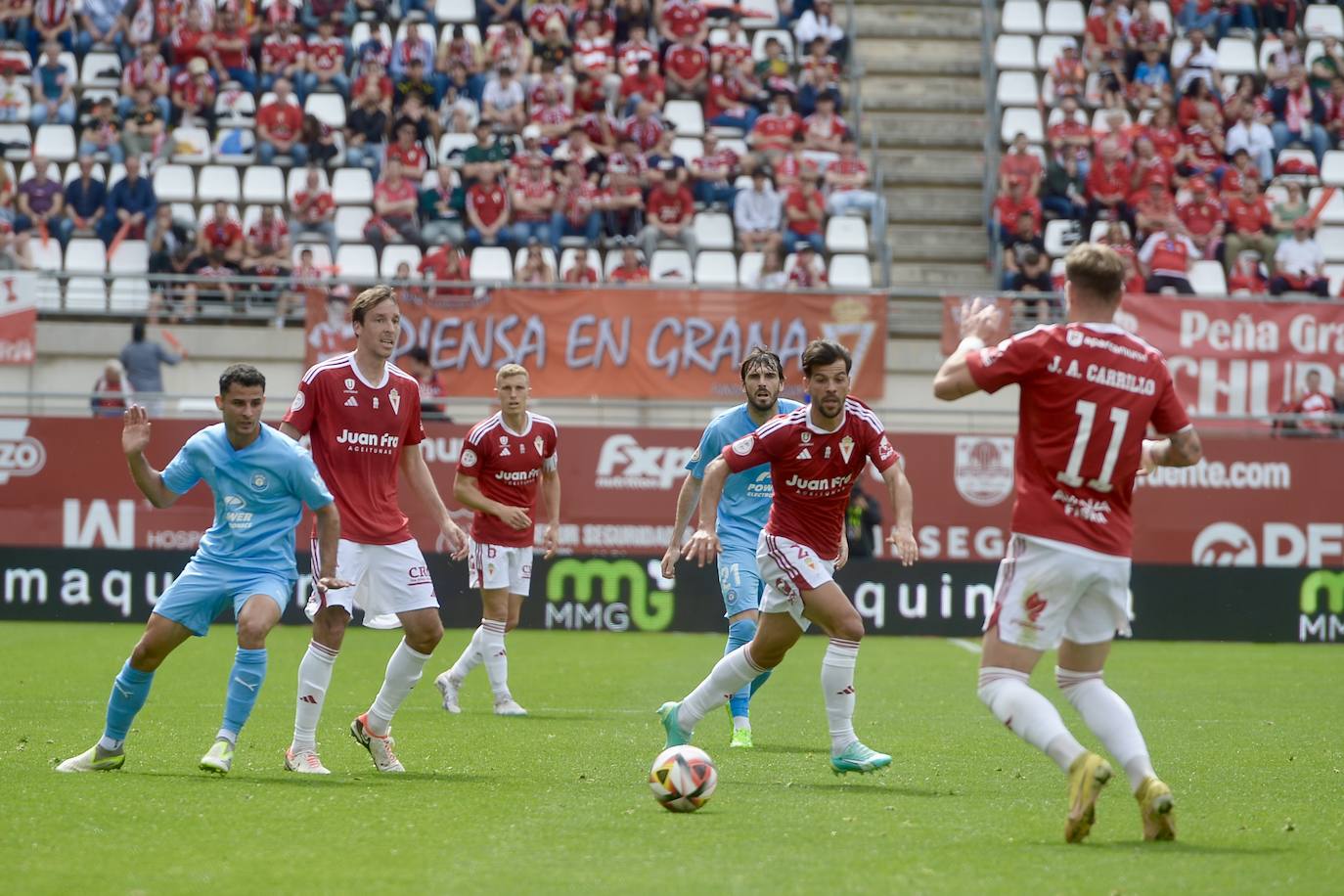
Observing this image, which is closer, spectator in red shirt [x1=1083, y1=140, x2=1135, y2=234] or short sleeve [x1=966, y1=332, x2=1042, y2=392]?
short sleeve [x1=966, y1=332, x2=1042, y2=392]

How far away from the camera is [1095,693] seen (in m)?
6.88

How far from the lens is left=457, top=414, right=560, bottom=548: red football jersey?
13039 mm

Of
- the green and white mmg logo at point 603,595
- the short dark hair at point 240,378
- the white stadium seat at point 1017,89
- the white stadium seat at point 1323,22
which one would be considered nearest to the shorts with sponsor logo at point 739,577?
the short dark hair at point 240,378

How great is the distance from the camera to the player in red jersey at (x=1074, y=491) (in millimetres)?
6723

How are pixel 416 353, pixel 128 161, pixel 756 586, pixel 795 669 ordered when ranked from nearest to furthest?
pixel 756 586, pixel 795 669, pixel 416 353, pixel 128 161

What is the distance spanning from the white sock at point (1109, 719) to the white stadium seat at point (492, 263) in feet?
54.7

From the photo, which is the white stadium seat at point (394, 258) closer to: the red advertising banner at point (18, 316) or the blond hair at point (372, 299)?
the red advertising banner at point (18, 316)

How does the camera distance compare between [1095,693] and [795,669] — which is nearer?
[1095,693]

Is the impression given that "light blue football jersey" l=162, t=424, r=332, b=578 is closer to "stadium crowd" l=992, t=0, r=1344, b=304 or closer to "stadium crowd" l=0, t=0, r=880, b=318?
"stadium crowd" l=0, t=0, r=880, b=318

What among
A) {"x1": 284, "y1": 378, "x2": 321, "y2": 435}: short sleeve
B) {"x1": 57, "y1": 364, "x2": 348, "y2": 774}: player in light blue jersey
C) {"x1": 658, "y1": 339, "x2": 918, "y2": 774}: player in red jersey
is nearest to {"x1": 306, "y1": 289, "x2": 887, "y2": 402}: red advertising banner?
{"x1": 284, "y1": 378, "x2": 321, "y2": 435}: short sleeve

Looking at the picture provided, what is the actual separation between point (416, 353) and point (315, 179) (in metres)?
3.99

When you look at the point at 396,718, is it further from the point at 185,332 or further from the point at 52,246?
the point at 52,246

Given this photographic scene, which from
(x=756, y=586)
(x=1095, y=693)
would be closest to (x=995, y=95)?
(x=756, y=586)

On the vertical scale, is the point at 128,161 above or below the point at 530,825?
above
